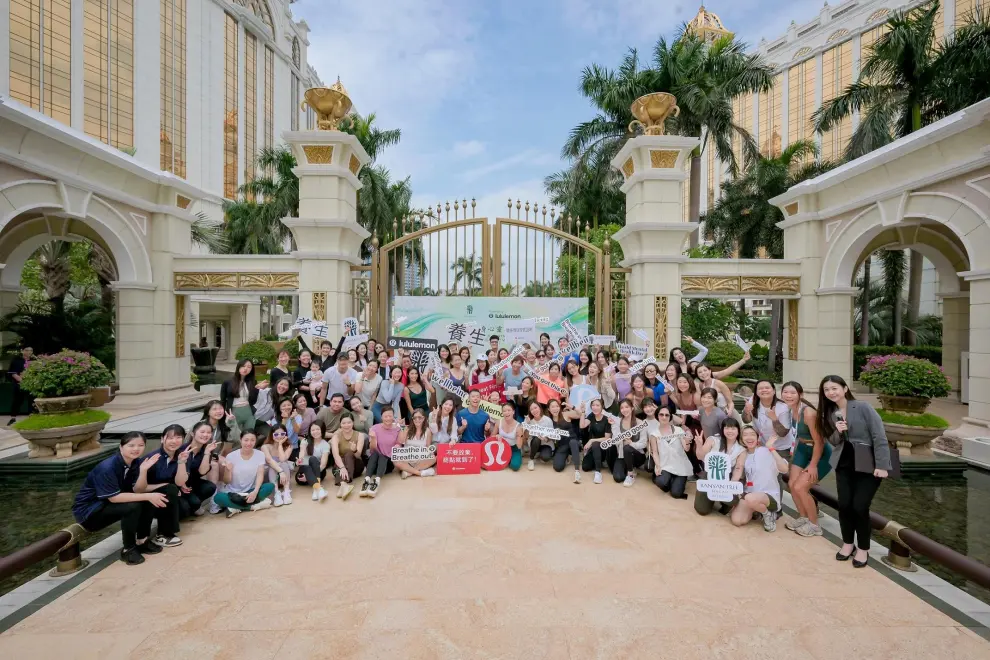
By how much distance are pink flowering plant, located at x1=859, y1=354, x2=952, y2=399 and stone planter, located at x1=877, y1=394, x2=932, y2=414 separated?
6 centimetres

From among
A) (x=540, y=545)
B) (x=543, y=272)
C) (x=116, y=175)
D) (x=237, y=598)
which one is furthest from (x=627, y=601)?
(x=116, y=175)

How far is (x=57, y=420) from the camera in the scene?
6363 mm

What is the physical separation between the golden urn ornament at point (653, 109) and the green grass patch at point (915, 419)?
21.0 ft

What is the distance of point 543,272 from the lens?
1038cm

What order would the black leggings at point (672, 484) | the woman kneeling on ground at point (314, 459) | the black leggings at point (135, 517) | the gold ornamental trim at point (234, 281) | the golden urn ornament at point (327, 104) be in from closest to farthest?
the black leggings at point (135, 517)
the black leggings at point (672, 484)
the woman kneeling on ground at point (314, 459)
the golden urn ornament at point (327, 104)
the gold ornamental trim at point (234, 281)

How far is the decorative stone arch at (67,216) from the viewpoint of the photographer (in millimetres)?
7685

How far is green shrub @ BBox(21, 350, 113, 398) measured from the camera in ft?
21.2

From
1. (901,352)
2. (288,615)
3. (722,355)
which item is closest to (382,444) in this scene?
(288,615)

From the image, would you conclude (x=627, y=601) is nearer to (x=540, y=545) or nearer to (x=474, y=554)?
(x=540, y=545)

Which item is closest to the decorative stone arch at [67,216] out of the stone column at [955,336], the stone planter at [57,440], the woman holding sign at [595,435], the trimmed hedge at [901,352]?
the stone planter at [57,440]

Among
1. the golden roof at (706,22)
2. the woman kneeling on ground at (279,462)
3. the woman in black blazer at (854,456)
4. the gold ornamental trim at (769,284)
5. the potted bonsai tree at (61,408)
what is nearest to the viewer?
the woman in black blazer at (854,456)

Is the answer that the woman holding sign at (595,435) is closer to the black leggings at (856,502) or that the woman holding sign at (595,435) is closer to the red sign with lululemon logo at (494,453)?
the red sign with lululemon logo at (494,453)

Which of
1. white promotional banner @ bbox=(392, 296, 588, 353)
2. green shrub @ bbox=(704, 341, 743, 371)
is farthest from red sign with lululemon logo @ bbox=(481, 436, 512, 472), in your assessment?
green shrub @ bbox=(704, 341, 743, 371)

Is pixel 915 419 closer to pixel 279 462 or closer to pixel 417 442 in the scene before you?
pixel 417 442
